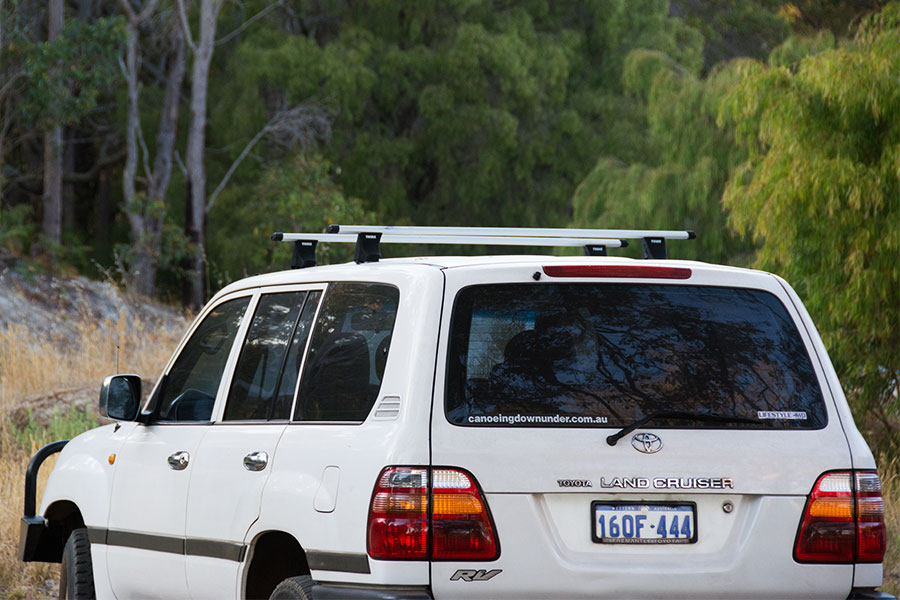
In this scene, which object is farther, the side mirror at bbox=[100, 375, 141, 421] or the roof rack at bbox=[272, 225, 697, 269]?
the side mirror at bbox=[100, 375, 141, 421]

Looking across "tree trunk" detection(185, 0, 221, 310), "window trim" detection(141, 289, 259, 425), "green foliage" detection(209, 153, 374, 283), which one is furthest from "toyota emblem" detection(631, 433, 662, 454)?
"tree trunk" detection(185, 0, 221, 310)

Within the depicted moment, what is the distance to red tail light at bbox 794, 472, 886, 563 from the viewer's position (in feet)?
15.0

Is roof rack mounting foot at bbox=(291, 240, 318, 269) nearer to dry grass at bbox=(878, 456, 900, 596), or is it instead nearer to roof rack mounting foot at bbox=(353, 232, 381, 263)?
roof rack mounting foot at bbox=(353, 232, 381, 263)

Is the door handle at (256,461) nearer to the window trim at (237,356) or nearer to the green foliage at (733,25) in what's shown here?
the window trim at (237,356)

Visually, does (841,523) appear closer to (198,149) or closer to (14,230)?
(14,230)

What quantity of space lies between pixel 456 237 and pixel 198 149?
27.4 meters

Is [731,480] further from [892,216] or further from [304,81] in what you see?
[304,81]

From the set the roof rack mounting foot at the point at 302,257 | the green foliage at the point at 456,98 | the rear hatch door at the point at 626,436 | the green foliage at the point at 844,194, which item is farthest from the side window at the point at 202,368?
the green foliage at the point at 456,98

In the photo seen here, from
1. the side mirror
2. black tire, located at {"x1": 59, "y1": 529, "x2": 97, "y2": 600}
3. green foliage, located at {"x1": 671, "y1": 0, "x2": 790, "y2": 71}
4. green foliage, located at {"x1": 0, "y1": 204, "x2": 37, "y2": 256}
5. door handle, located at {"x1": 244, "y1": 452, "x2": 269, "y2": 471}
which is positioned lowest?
green foliage, located at {"x1": 0, "y1": 204, "x2": 37, "y2": 256}

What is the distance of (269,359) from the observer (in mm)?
5371

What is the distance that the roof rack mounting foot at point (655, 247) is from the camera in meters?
5.61

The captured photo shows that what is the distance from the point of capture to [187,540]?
5.52m

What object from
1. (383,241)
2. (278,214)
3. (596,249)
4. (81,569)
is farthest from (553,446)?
(278,214)

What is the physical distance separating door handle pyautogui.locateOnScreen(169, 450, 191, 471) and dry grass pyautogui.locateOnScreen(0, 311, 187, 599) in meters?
3.37
